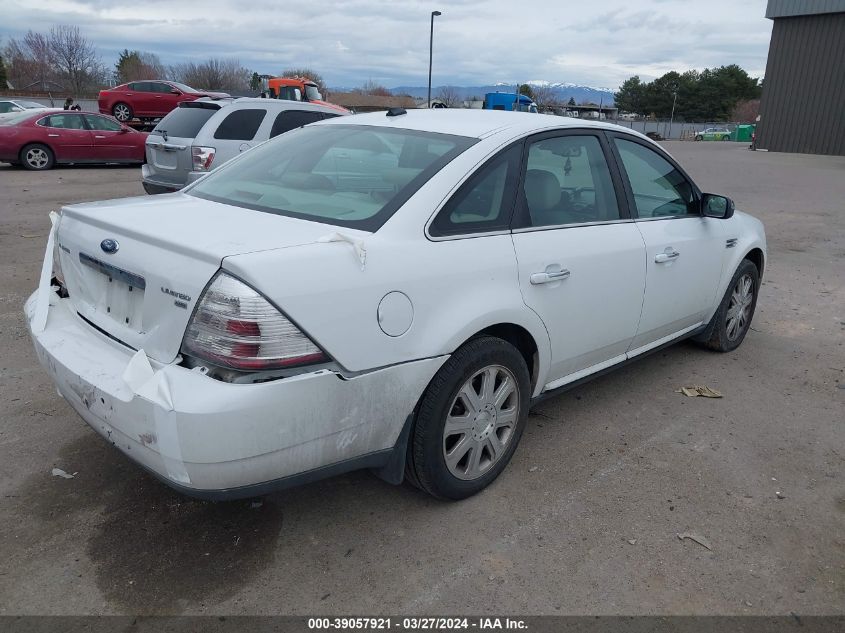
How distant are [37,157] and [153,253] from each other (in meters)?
15.9

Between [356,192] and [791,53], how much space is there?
38.3 metres

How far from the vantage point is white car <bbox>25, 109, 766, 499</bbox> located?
2.27 m

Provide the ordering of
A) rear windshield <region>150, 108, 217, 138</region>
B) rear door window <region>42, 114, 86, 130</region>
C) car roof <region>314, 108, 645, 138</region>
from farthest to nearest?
rear door window <region>42, 114, 86, 130</region>
rear windshield <region>150, 108, 217, 138</region>
car roof <region>314, 108, 645, 138</region>

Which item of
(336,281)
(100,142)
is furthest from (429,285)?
(100,142)

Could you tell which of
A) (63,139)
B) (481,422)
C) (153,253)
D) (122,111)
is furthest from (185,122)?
(122,111)

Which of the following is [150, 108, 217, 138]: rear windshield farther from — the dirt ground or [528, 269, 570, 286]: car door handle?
[528, 269, 570, 286]: car door handle

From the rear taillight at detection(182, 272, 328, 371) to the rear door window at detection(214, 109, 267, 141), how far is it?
7.43m

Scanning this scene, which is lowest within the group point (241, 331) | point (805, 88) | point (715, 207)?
point (241, 331)

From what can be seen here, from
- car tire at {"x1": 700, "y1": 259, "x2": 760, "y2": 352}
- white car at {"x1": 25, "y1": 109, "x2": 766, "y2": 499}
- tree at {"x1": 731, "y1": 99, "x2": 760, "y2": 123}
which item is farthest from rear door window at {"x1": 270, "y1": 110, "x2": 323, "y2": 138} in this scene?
tree at {"x1": 731, "y1": 99, "x2": 760, "y2": 123}

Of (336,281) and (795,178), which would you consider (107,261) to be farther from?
(795,178)

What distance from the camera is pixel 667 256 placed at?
13.0 ft

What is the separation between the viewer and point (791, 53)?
33875 millimetres

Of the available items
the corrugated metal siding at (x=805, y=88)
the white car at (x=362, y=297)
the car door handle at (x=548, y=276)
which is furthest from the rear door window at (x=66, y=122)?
the corrugated metal siding at (x=805, y=88)

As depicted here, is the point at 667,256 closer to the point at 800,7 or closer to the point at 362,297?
the point at 362,297
